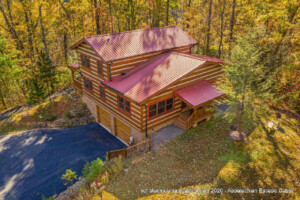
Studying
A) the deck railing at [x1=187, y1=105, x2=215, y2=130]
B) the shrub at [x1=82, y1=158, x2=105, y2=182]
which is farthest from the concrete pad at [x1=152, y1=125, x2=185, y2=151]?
the shrub at [x1=82, y1=158, x2=105, y2=182]

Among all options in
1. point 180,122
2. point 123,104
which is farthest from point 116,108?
point 180,122

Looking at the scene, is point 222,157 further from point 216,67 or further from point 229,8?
point 229,8

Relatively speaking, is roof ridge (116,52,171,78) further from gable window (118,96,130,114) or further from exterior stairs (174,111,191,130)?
exterior stairs (174,111,191,130)

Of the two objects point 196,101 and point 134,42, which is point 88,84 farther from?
point 196,101

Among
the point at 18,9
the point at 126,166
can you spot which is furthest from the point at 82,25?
the point at 126,166

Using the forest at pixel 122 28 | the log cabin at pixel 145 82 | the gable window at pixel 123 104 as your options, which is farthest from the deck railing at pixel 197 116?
the gable window at pixel 123 104
